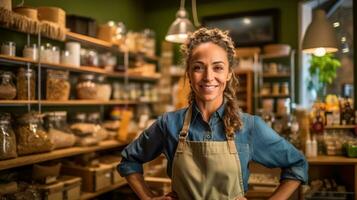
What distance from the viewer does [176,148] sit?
1.45 metres

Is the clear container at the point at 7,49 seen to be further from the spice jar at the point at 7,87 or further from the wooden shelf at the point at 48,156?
the wooden shelf at the point at 48,156

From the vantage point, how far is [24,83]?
2615mm

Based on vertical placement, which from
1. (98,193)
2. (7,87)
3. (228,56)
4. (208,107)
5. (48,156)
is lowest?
(98,193)

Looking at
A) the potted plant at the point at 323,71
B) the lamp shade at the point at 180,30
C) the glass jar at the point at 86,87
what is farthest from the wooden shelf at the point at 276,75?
the glass jar at the point at 86,87

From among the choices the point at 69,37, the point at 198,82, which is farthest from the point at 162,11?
the point at 198,82

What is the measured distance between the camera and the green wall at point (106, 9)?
11.1ft

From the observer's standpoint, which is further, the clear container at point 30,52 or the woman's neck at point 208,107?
the clear container at point 30,52

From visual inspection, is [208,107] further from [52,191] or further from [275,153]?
[52,191]

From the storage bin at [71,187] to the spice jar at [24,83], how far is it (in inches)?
28.8

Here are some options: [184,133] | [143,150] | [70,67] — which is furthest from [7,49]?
[184,133]

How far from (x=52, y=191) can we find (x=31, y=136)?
45 centimetres

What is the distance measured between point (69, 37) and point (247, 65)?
240 cm

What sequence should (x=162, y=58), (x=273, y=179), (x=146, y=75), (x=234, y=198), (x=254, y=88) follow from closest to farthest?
(x=234, y=198), (x=273, y=179), (x=146, y=75), (x=254, y=88), (x=162, y=58)

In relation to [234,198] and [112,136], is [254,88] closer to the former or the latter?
[112,136]
